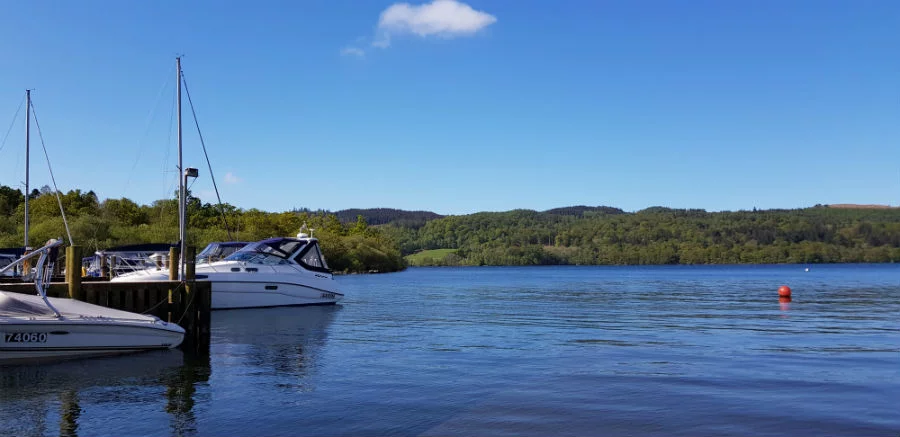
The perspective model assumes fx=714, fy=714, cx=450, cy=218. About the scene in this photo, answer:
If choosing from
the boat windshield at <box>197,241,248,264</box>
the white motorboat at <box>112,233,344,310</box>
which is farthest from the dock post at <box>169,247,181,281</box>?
the boat windshield at <box>197,241,248,264</box>

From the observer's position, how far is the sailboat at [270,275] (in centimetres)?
3059

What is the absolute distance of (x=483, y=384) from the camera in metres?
13.8

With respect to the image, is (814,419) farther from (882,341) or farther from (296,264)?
(296,264)

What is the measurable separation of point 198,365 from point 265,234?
102m

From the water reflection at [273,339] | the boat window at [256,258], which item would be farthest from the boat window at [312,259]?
the water reflection at [273,339]

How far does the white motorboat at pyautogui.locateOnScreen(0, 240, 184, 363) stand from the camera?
14.8 m

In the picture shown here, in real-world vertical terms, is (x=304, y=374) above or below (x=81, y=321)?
below

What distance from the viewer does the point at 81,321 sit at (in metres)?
15.4

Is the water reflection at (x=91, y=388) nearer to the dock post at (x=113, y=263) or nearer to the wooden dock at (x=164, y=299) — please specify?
the wooden dock at (x=164, y=299)

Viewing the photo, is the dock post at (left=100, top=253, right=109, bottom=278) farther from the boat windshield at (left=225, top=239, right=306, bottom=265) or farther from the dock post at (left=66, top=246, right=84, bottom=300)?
the dock post at (left=66, top=246, right=84, bottom=300)

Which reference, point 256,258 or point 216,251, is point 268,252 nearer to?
point 256,258

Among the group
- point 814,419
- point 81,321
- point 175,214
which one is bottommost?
point 814,419

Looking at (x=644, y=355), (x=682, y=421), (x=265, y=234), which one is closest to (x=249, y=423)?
(x=682, y=421)

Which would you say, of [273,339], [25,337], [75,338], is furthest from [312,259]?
[25,337]
